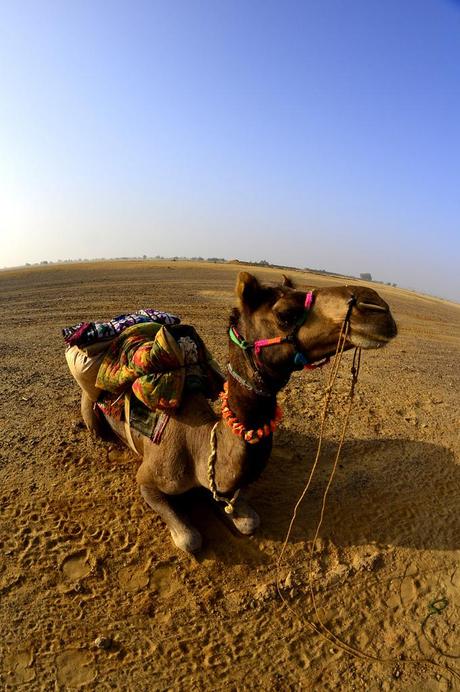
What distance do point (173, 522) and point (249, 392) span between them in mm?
1613

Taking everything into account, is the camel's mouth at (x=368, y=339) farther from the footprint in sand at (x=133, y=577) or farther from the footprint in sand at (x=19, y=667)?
the footprint in sand at (x=19, y=667)

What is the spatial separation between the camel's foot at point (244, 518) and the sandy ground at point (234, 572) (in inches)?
4.2

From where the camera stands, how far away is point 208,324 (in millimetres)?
12492

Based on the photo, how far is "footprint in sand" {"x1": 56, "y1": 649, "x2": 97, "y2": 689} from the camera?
3010mm

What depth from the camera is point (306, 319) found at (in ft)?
9.23

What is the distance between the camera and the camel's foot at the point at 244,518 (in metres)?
4.09

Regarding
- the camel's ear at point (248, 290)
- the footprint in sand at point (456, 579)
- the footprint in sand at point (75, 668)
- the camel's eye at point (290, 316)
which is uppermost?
the camel's ear at point (248, 290)

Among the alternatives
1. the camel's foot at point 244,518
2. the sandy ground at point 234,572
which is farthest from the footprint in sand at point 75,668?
the camel's foot at point 244,518

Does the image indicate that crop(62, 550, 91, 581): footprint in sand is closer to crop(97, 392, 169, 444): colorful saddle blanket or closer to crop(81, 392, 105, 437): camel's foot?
crop(97, 392, 169, 444): colorful saddle blanket

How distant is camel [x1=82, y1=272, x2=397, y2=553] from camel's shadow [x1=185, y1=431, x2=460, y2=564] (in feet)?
0.78

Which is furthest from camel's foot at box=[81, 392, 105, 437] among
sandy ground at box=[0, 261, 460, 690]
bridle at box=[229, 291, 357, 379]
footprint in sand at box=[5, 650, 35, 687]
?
bridle at box=[229, 291, 357, 379]

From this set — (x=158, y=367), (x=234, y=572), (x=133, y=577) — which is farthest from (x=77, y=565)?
(x=158, y=367)

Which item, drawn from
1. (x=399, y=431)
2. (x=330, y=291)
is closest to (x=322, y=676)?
(x=330, y=291)

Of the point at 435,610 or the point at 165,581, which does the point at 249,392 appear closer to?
the point at 165,581
